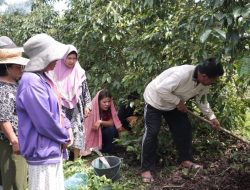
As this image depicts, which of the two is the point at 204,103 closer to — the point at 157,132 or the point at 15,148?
the point at 157,132

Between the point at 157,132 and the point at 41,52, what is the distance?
6.15 ft

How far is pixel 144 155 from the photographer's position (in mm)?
3988

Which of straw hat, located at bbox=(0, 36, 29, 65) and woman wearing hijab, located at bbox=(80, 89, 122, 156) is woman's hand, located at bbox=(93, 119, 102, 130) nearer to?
woman wearing hijab, located at bbox=(80, 89, 122, 156)

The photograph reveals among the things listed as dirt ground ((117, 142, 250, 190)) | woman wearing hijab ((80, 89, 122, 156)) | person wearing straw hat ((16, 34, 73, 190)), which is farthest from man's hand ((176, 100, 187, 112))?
person wearing straw hat ((16, 34, 73, 190))

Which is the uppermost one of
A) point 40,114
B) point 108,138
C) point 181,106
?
point 40,114

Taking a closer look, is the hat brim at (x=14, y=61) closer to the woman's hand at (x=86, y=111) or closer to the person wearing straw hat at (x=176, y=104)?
the person wearing straw hat at (x=176, y=104)

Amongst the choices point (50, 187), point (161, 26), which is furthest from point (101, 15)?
point (50, 187)

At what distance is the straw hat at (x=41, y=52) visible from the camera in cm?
235

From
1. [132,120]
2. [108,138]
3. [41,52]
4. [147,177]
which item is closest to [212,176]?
[147,177]

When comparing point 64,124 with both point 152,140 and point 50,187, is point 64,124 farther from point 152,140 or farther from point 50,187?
point 152,140

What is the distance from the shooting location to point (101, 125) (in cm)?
472

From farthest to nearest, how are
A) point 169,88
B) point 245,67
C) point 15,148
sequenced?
point 169,88
point 15,148
point 245,67

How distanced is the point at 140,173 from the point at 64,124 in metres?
1.82

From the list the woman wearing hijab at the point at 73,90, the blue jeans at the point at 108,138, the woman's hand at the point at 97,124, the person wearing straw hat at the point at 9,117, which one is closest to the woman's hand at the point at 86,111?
the woman wearing hijab at the point at 73,90
